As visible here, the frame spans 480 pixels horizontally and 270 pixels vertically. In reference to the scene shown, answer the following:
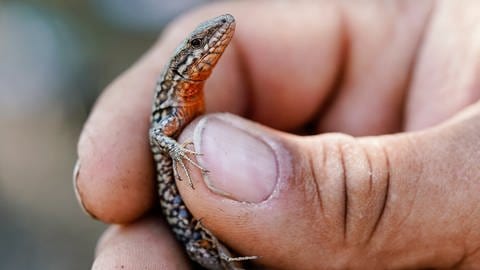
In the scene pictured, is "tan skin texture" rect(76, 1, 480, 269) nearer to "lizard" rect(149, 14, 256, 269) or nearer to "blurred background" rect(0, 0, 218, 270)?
"lizard" rect(149, 14, 256, 269)

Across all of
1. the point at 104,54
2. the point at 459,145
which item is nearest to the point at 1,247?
the point at 104,54

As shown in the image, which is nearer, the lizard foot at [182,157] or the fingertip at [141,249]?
the lizard foot at [182,157]

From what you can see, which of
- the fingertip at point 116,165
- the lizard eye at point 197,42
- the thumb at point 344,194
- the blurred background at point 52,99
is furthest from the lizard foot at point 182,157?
the blurred background at point 52,99

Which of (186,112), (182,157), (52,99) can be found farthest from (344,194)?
(52,99)

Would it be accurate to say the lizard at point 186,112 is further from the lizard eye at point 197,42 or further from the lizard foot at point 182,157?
the lizard foot at point 182,157

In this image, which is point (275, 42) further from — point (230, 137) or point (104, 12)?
point (104, 12)

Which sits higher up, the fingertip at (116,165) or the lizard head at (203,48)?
the lizard head at (203,48)
